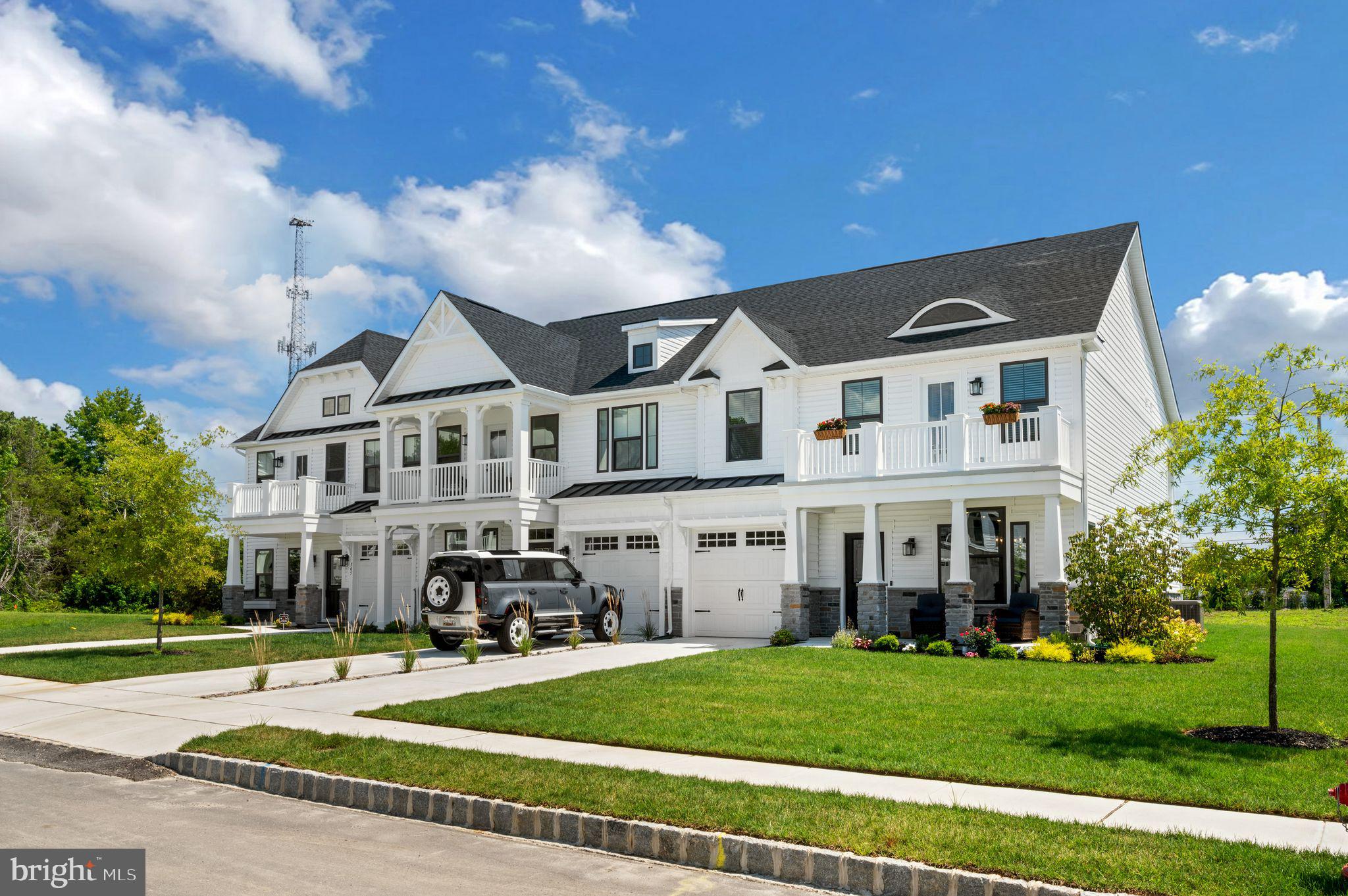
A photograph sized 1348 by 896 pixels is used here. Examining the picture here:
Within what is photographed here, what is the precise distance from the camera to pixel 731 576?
964 inches

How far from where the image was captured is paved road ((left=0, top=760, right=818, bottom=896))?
20.9 ft

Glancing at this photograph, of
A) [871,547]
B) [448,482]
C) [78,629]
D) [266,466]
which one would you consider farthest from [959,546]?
[266,466]

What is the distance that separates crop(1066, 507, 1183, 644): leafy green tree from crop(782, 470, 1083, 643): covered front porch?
565 mm

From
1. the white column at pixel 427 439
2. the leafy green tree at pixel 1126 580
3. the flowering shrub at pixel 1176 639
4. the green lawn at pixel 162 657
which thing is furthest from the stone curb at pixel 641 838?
the white column at pixel 427 439

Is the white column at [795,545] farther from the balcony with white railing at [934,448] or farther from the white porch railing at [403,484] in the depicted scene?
the white porch railing at [403,484]

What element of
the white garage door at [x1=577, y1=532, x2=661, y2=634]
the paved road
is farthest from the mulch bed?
the white garage door at [x1=577, y1=532, x2=661, y2=634]

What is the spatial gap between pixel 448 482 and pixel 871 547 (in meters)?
12.7

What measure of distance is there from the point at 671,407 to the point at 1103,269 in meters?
10.7

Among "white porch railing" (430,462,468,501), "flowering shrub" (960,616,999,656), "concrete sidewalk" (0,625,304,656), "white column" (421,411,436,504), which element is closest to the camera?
"flowering shrub" (960,616,999,656)

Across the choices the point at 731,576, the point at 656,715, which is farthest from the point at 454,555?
the point at 656,715

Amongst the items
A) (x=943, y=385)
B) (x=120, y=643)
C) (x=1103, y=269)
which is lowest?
(x=120, y=643)

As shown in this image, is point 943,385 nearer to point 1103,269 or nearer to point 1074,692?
point 1103,269

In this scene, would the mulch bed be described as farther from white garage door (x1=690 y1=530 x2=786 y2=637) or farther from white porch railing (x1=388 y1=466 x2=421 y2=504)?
white porch railing (x1=388 y1=466 x2=421 y2=504)

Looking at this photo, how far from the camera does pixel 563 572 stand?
72.5ft
